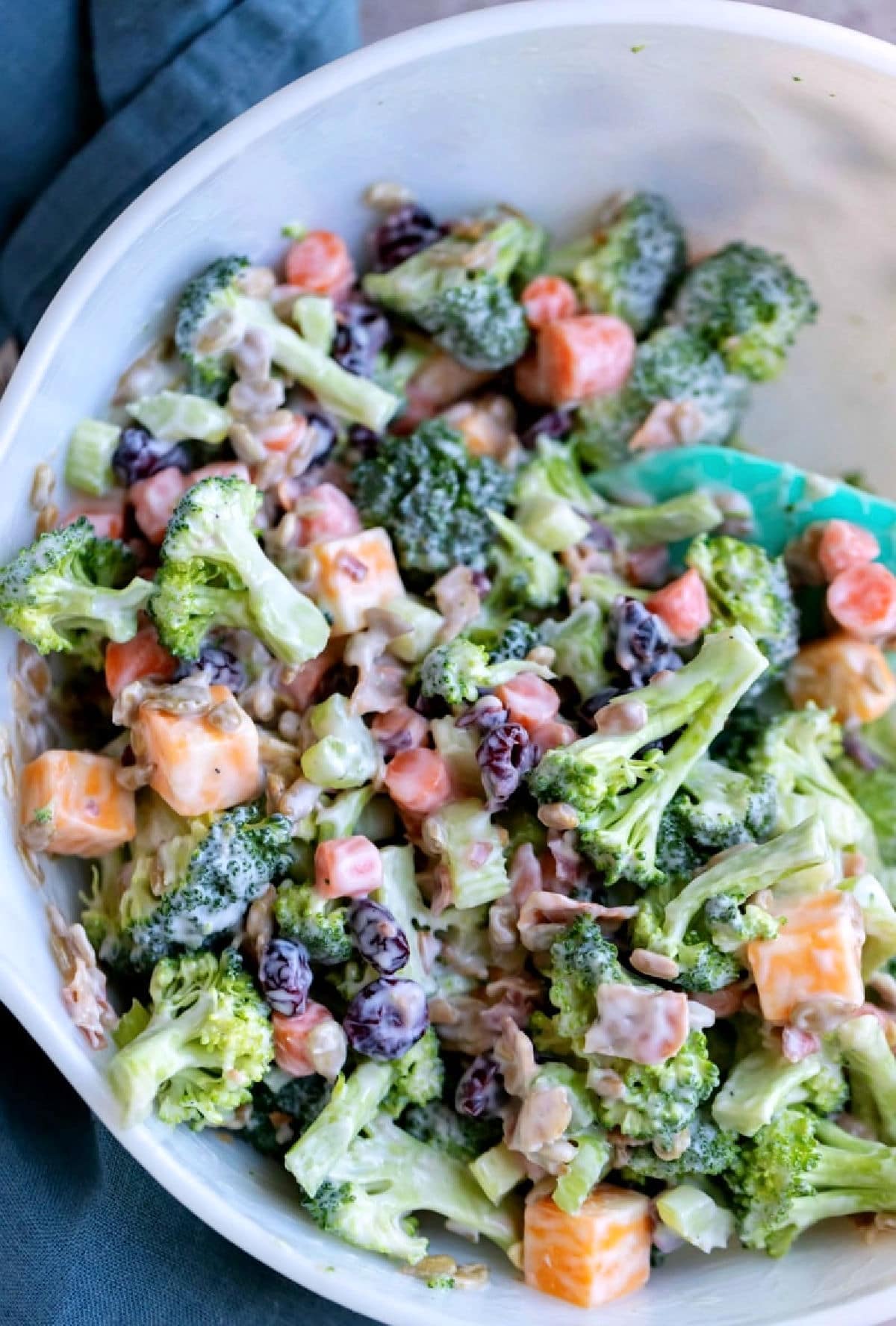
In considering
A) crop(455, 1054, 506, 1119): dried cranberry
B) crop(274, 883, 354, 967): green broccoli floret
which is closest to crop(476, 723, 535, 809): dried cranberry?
crop(274, 883, 354, 967): green broccoli floret

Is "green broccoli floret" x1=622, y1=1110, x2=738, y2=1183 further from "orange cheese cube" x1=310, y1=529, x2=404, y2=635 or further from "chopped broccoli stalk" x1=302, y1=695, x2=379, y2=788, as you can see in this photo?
"orange cheese cube" x1=310, y1=529, x2=404, y2=635

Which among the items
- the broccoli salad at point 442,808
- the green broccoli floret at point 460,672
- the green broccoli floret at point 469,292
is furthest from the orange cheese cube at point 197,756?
the green broccoli floret at point 469,292

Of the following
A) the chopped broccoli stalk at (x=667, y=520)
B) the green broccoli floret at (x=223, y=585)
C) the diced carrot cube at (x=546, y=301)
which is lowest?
the chopped broccoli stalk at (x=667, y=520)

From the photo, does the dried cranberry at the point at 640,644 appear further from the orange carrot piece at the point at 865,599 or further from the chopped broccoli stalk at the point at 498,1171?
the chopped broccoli stalk at the point at 498,1171

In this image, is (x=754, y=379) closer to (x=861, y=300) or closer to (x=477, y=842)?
(x=861, y=300)

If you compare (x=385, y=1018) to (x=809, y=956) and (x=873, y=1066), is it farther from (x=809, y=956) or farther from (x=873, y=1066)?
(x=873, y=1066)

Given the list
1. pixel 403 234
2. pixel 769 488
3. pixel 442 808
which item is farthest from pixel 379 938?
pixel 403 234

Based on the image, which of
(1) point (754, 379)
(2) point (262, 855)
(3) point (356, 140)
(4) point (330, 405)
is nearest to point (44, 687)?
(2) point (262, 855)
